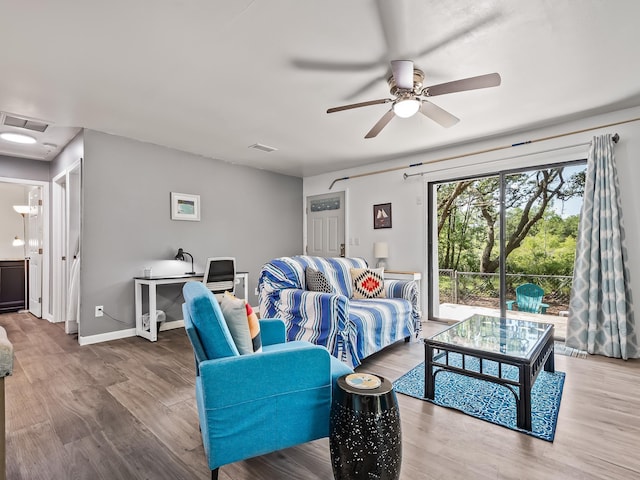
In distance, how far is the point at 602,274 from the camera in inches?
125

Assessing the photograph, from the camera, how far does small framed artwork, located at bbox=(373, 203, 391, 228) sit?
502 centimetres

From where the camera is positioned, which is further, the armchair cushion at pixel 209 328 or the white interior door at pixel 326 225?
the white interior door at pixel 326 225

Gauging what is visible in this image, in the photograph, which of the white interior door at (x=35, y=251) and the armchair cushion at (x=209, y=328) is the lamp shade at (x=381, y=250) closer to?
the armchair cushion at (x=209, y=328)

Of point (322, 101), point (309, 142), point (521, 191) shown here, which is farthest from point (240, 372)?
point (521, 191)

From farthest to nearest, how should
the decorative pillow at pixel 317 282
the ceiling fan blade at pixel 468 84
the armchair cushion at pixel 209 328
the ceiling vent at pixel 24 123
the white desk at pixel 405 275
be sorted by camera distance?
the white desk at pixel 405 275
the ceiling vent at pixel 24 123
the decorative pillow at pixel 317 282
the ceiling fan blade at pixel 468 84
the armchair cushion at pixel 209 328

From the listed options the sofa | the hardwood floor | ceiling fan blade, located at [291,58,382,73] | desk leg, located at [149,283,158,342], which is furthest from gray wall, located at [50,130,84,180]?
ceiling fan blade, located at [291,58,382,73]

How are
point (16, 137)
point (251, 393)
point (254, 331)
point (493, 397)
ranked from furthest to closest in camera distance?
point (16, 137) → point (493, 397) → point (254, 331) → point (251, 393)

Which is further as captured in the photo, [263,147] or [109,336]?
[263,147]

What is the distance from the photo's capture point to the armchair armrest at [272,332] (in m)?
2.11

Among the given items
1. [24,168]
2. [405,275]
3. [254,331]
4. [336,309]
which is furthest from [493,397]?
[24,168]

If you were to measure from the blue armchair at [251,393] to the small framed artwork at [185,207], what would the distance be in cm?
314

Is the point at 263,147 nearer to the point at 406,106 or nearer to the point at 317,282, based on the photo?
the point at 317,282

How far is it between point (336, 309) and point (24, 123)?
3832 millimetres

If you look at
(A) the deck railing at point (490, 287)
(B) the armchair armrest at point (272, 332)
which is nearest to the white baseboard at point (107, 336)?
(B) the armchair armrest at point (272, 332)
